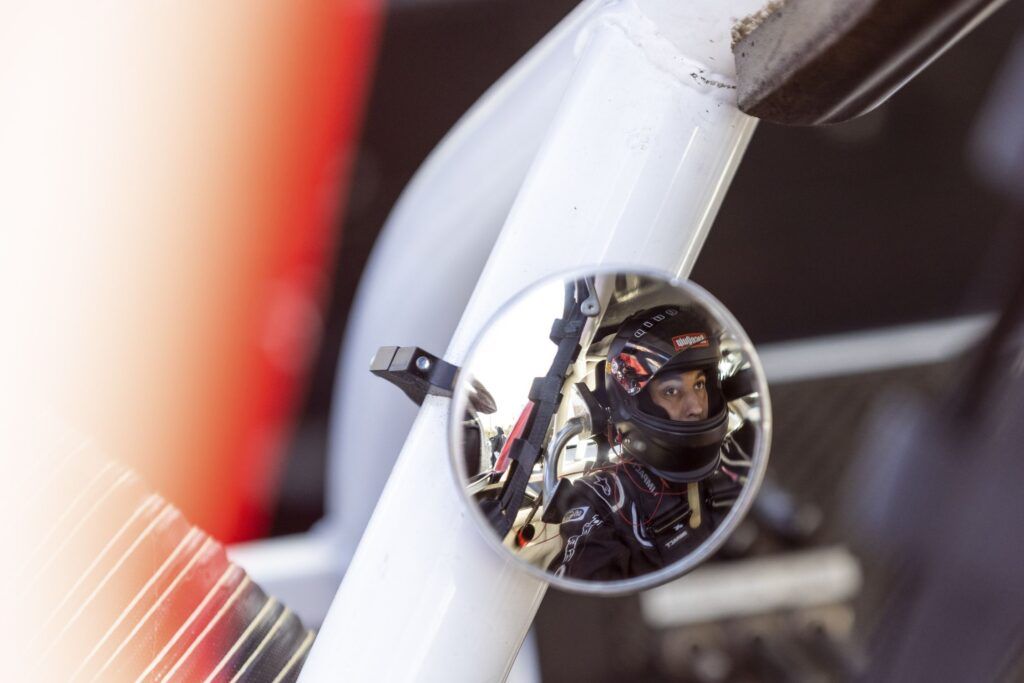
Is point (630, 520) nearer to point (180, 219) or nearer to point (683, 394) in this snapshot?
point (683, 394)

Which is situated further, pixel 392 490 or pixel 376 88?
pixel 376 88

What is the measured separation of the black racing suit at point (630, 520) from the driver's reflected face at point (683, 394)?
0.12ft

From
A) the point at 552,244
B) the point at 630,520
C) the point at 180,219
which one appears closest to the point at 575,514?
the point at 630,520

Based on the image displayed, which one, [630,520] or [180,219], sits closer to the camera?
[630,520]

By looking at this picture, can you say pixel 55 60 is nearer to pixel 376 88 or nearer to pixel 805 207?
pixel 376 88

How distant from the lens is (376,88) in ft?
6.07

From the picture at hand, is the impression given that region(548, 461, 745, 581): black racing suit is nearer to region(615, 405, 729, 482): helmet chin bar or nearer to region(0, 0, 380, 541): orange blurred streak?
region(615, 405, 729, 482): helmet chin bar

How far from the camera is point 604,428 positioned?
0.51 m

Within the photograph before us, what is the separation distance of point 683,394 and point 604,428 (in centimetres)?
5

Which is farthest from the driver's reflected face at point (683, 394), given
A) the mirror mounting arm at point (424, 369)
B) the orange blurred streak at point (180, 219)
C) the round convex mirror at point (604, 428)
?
the orange blurred streak at point (180, 219)

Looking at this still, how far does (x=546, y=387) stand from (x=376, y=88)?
148cm

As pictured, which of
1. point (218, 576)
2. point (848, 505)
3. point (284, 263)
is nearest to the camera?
point (218, 576)

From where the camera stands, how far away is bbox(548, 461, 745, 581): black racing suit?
1.66ft

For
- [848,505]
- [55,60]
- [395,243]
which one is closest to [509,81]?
[395,243]
